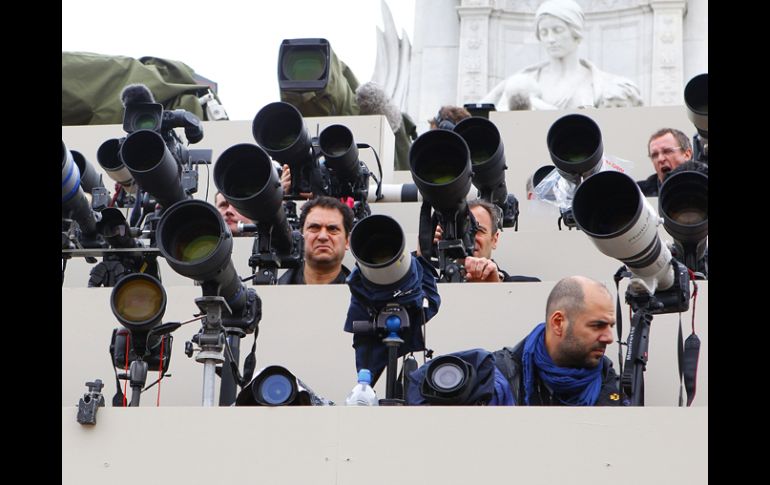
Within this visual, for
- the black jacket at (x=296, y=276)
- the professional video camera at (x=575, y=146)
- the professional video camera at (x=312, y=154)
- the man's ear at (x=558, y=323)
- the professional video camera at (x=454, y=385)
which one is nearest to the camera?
the professional video camera at (x=454, y=385)

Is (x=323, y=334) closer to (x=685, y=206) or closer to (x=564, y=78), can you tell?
(x=685, y=206)

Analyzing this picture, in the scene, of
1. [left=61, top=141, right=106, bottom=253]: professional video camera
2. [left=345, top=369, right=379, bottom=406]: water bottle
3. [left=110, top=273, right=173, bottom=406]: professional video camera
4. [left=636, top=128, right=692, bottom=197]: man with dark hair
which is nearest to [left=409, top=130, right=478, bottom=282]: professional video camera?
[left=345, top=369, right=379, bottom=406]: water bottle

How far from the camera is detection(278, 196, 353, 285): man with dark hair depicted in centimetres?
557

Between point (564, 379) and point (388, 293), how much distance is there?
0.57 metres

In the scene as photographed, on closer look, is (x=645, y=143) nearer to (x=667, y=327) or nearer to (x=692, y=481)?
(x=667, y=327)

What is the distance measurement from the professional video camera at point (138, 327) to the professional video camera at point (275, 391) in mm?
407

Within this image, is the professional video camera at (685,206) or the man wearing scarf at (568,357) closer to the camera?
the professional video camera at (685,206)

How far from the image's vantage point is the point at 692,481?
360 cm

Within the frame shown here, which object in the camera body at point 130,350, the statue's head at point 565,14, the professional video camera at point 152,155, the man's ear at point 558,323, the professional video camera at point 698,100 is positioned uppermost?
the statue's head at point 565,14

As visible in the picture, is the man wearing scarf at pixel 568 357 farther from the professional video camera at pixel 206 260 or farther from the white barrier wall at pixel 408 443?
the professional video camera at pixel 206 260

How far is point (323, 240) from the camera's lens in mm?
5648

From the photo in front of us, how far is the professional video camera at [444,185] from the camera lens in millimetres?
4508

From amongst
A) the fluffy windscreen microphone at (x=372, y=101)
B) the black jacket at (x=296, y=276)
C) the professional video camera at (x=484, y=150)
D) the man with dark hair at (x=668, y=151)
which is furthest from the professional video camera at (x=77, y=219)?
the fluffy windscreen microphone at (x=372, y=101)
